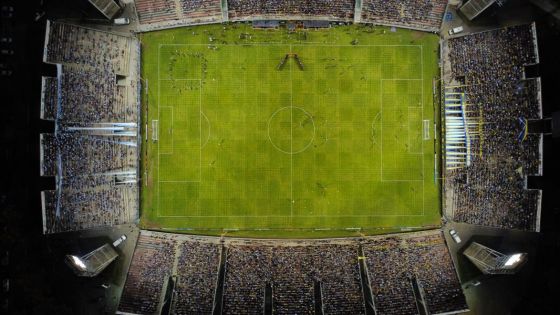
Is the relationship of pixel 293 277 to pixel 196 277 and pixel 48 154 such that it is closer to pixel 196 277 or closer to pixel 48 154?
pixel 196 277

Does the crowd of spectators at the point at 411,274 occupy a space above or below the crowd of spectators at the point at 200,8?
below

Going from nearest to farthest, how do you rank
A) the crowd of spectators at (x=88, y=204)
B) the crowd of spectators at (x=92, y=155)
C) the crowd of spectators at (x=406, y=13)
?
the crowd of spectators at (x=88, y=204) < the crowd of spectators at (x=92, y=155) < the crowd of spectators at (x=406, y=13)

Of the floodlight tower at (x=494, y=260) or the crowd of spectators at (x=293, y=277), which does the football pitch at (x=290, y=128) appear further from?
the floodlight tower at (x=494, y=260)

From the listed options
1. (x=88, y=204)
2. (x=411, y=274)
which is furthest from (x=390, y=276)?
(x=88, y=204)

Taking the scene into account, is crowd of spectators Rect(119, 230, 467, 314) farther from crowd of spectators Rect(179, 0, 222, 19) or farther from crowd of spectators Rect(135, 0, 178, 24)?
crowd of spectators Rect(179, 0, 222, 19)

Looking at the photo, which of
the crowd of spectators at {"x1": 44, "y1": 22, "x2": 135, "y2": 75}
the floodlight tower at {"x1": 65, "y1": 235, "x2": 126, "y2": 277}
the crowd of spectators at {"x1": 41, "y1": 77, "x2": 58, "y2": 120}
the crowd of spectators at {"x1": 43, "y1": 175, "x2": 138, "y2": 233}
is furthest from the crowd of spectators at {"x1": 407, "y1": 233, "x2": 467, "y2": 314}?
the crowd of spectators at {"x1": 41, "y1": 77, "x2": 58, "y2": 120}

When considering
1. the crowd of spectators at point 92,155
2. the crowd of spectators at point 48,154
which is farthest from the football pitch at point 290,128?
the crowd of spectators at point 48,154

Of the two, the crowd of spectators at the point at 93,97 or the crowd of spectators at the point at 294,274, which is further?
the crowd of spectators at the point at 93,97
